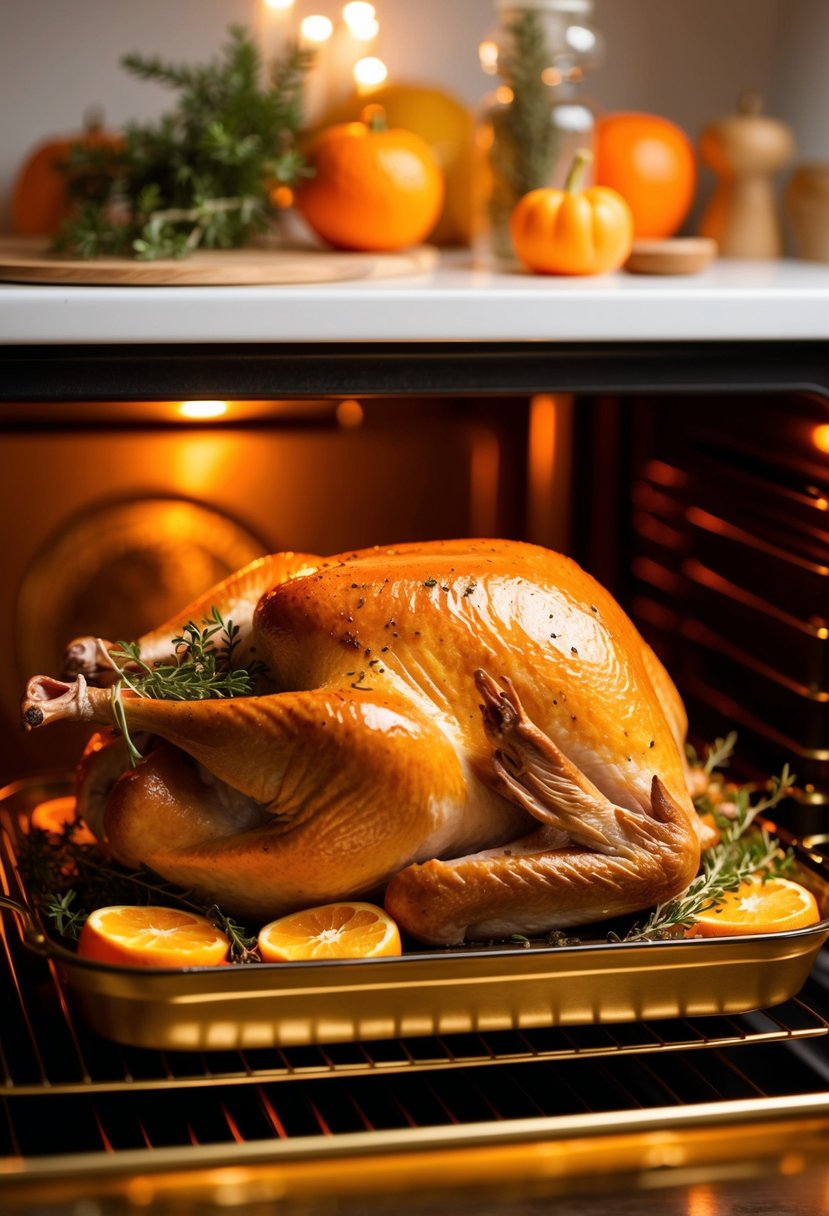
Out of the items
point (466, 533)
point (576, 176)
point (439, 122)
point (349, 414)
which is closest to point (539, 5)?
point (439, 122)

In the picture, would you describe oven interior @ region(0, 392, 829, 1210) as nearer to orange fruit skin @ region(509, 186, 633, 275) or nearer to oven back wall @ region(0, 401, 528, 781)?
oven back wall @ region(0, 401, 528, 781)

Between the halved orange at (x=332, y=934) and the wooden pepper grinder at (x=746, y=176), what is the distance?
3.04 ft

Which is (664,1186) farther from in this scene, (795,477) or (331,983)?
(795,477)

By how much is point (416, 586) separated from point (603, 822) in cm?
24

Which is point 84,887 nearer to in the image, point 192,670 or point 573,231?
point 192,670

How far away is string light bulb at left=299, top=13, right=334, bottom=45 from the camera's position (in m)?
1.70

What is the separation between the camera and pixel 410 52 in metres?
1.74

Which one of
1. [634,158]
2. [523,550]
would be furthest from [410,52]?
[523,550]

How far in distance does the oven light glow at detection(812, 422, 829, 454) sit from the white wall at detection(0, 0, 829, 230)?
1.43 ft

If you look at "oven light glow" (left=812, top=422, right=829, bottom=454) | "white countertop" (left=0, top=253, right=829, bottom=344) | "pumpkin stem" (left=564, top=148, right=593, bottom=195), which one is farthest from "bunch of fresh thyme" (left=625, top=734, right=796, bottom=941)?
"pumpkin stem" (left=564, top=148, right=593, bottom=195)

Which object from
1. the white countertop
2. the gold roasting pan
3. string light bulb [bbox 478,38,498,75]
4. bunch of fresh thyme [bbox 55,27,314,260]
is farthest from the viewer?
string light bulb [bbox 478,38,498,75]

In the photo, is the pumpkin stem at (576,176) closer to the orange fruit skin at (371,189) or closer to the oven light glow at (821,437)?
the orange fruit skin at (371,189)

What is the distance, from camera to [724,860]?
1268mm

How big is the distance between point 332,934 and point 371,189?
70 centimetres
